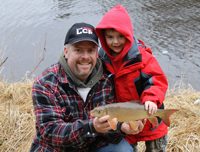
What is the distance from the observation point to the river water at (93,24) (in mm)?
8492

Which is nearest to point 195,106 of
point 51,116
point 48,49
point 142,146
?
point 142,146

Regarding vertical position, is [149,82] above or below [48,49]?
above

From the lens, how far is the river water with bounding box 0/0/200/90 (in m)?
8.49

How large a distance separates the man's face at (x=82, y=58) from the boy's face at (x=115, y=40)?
26 centimetres

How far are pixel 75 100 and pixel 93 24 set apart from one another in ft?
29.1

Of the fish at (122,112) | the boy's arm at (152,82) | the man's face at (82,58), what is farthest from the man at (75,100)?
the boy's arm at (152,82)

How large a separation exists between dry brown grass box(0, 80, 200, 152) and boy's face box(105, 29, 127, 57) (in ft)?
6.04

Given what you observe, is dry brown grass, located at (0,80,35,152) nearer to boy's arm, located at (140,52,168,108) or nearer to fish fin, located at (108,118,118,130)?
fish fin, located at (108,118,118,130)

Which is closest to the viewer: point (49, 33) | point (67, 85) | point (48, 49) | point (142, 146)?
point (67, 85)

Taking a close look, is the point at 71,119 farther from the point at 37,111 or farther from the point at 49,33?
the point at 49,33

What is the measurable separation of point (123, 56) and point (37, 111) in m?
1.23

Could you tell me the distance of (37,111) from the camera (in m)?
2.40

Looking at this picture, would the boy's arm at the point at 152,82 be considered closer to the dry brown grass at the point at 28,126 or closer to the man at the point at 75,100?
the man at the point at 75,100

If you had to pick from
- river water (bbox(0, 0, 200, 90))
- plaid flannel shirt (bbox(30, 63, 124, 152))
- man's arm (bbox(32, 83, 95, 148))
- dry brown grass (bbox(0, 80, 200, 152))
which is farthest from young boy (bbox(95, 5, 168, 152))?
river water (bbox(0, 0, 200, 90))
